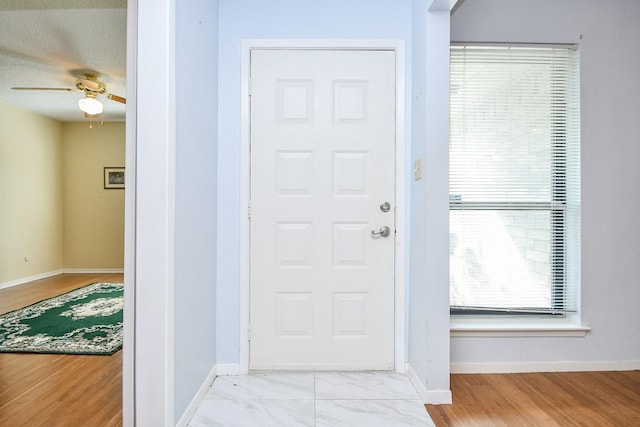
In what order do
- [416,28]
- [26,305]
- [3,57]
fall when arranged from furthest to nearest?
1. [26,305]
2. [3,57]
3. [416,28]

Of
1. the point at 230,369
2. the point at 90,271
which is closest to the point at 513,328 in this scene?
the point at 230,369

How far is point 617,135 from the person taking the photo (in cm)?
243

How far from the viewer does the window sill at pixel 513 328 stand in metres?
2.37

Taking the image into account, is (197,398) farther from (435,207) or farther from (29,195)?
(29,195)

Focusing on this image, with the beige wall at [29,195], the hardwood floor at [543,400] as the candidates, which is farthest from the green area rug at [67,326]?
the hardwood floor at [543,400]

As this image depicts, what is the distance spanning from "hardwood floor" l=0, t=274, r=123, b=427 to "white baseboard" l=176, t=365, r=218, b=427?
31 centimetres

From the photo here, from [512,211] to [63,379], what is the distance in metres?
2.86

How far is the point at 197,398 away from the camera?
196cm

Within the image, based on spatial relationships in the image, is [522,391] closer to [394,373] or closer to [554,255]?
[394,373]

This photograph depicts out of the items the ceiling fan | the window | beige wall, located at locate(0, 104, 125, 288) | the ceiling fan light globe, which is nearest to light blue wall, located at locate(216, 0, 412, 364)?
the window

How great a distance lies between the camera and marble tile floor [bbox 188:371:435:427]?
6.00 ft

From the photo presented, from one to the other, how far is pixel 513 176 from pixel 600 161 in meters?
0.55

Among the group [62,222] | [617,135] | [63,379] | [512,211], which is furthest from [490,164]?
[62,222]

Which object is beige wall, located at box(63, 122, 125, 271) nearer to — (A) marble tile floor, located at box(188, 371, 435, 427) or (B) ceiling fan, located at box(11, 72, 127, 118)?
(B) ceiling fan, located at box(11, 72, 127, 118)
